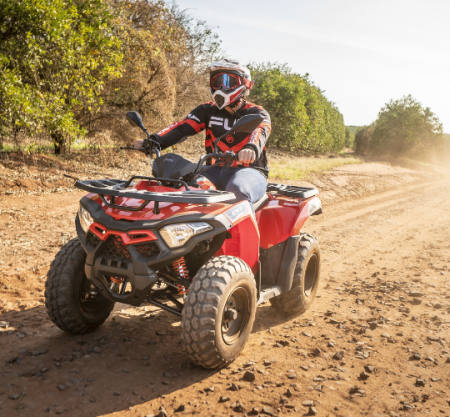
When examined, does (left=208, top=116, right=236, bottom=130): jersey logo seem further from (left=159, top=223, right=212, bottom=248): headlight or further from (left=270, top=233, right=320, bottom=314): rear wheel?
(left=159, top=223, right=212, bottom=248): headlight

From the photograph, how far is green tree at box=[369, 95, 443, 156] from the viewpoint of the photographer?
124 feet

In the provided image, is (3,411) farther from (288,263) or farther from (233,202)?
(288,263)

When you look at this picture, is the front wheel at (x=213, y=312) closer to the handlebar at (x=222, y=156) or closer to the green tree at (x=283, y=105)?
the handlebar at (x=222, y=156)

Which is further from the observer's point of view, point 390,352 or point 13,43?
point 13,43

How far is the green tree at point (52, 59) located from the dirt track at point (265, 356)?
12.0ft

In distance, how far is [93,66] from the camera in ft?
34.5

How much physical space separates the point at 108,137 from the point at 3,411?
10698mm

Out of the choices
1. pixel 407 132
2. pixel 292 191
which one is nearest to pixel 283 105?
pixel 407 132

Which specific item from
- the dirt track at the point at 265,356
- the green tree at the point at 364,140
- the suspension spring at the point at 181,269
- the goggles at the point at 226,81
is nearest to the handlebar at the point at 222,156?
the suspension spring at the point at 181,269

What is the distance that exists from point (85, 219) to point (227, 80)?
186 cm

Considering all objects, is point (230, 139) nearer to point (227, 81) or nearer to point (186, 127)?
point (186, 127)

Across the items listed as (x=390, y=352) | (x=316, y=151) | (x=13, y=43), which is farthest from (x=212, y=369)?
(x=316, y=151)

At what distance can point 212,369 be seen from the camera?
10.6ft

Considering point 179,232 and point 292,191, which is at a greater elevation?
point 292,191
